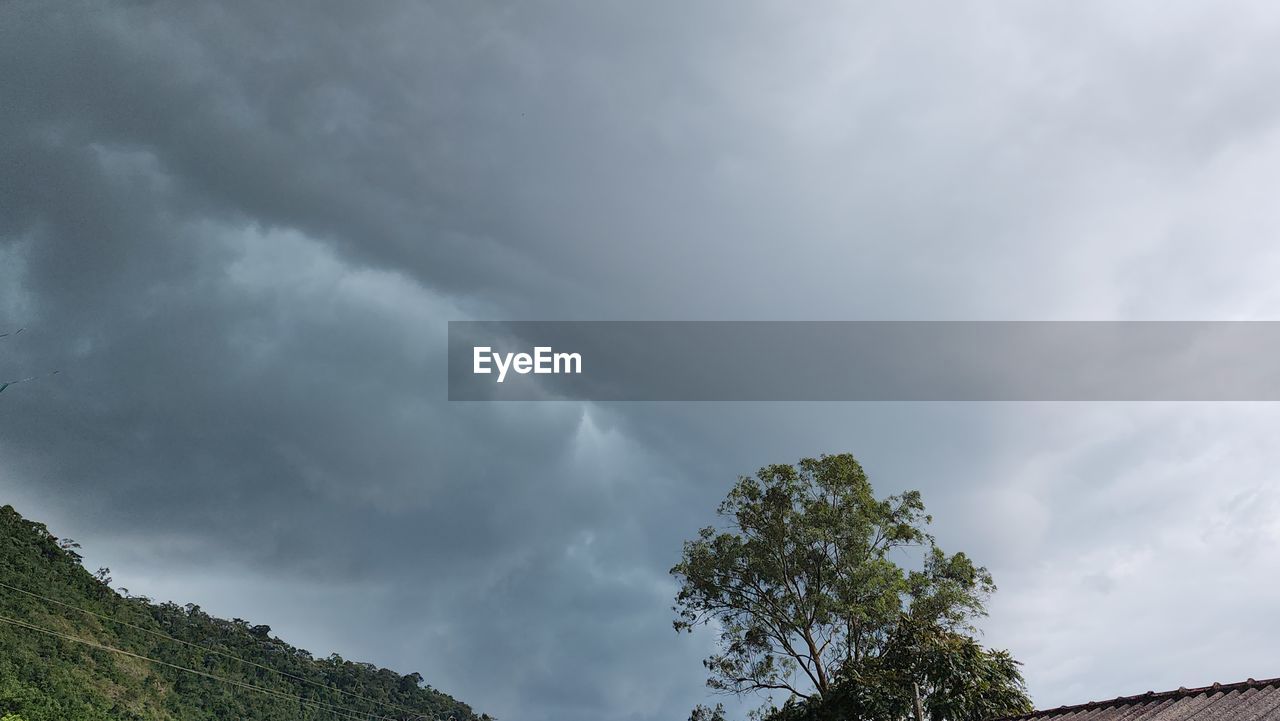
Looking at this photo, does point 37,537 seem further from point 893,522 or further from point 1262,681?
point 1262,681

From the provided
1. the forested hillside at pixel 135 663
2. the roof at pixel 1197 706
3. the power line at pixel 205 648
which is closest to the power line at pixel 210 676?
the forested hillside at pixel 135 663

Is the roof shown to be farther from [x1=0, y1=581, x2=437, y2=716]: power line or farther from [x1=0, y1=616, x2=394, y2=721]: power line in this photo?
[x1=0, y1=581, x2=437, y2=716]: power line

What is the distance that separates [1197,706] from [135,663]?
86.5 metres

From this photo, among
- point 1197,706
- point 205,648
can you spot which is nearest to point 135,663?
point 205,648

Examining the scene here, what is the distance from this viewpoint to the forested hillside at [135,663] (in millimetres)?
62188

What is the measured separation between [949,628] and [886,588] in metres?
2.85

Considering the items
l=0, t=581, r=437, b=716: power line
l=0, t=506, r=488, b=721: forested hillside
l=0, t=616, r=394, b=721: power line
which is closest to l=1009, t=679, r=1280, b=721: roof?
l=0, t=506, r=488, b=721: forested hillside

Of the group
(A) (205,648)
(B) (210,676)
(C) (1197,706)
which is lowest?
(C) (1197,706)

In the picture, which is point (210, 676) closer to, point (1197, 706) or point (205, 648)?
point (205, 648)

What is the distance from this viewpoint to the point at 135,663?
246ft

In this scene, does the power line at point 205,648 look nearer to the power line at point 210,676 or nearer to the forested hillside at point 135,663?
the forested hillside at point 135,663

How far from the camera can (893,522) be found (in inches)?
1192

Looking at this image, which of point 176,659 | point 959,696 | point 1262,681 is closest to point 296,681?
point 176,659

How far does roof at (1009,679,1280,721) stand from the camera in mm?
12227
